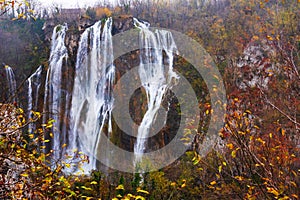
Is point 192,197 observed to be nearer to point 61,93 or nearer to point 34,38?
point 61,93

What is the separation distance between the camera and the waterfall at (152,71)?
1430 centimetres

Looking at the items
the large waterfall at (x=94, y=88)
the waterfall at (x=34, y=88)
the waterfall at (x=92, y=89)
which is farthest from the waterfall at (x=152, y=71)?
the waterfall at (x=34, y=88)

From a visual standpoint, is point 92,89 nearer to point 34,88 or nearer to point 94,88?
point 94,88

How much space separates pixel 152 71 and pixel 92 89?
3.61 meters

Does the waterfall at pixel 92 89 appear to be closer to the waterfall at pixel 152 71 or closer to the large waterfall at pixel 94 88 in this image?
the large waterfall at pixel 94 88

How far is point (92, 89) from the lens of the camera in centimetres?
1644

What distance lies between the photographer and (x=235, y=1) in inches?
968

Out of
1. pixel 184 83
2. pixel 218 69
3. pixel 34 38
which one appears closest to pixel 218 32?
pixel 218 69

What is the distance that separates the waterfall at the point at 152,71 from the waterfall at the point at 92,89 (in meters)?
1.88

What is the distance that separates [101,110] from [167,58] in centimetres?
535

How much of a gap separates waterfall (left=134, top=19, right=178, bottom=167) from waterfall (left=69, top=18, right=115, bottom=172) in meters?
1.88

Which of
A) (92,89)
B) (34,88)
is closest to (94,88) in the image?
(92,89)

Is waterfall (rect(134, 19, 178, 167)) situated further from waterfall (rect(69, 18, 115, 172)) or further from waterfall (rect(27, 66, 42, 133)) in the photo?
waterfall (rect(27, 66, 42, 133))

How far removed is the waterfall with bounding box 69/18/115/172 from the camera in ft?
49.7
